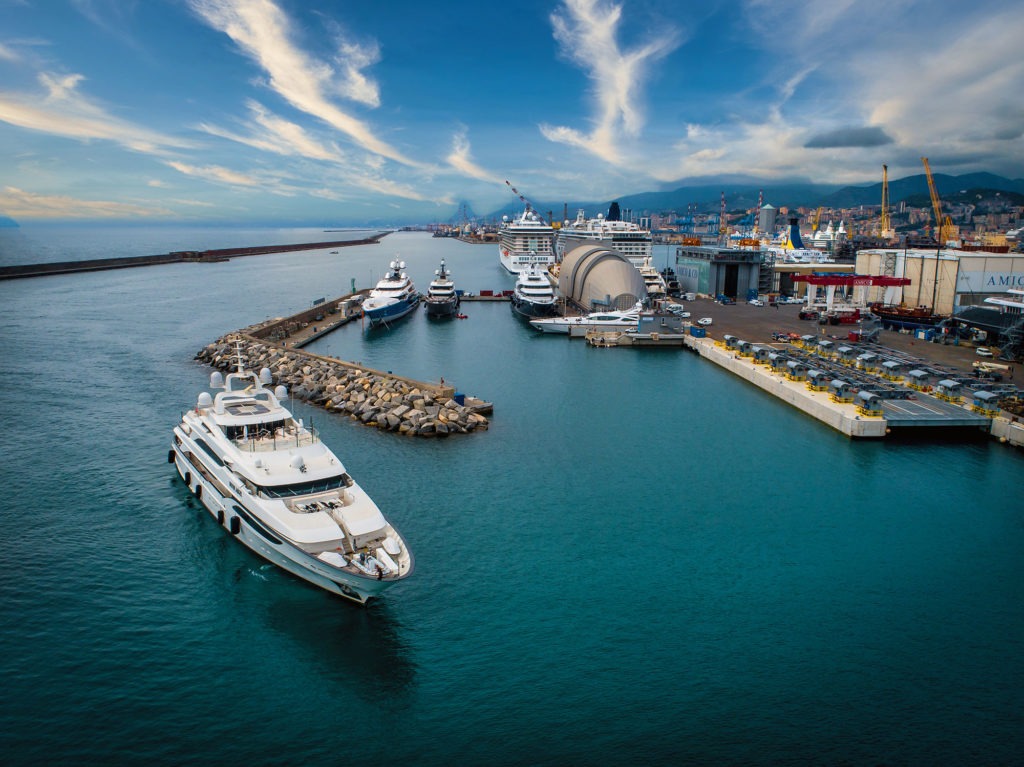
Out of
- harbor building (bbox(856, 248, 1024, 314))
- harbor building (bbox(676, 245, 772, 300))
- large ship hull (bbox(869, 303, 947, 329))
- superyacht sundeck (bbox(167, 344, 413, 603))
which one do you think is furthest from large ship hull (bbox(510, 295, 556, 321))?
superyacht sundeck (bbox(167, 344, 413, 603))

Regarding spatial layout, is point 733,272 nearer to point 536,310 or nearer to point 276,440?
point 536,310

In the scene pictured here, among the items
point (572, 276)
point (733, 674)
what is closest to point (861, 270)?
point (572, 276)

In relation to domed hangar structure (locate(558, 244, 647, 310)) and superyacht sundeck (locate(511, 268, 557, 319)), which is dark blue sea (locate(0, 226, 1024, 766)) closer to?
domed hangar structure (locate(558, 244, 647, 310))

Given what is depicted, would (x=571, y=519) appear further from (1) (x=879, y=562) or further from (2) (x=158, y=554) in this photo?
(2) (x=158, y=554)

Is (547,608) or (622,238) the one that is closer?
(547,608)

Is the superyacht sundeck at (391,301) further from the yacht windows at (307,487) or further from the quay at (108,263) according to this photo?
the quay at (108,263)

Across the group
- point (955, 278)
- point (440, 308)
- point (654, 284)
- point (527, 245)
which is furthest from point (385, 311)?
point (527, 245)
